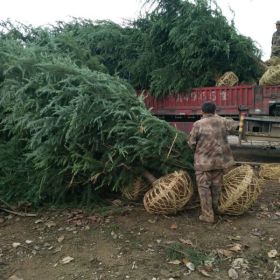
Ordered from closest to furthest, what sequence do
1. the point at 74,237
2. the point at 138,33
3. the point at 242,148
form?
the point at 74,237 < the point at 242,148 < the point at 138,33

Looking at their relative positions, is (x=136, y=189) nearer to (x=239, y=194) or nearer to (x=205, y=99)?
(x=239, y=194)

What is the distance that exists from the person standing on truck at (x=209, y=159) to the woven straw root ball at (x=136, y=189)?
822mm

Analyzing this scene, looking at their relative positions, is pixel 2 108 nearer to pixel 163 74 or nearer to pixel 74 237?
pixel 74 237

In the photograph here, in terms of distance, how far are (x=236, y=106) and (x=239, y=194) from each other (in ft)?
19.9

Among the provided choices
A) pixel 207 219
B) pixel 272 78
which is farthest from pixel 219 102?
pixel 207 219

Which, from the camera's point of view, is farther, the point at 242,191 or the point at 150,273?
the point at 242,191

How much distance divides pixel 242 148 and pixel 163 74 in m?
2.95

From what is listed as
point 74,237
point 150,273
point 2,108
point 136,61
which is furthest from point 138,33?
point 150,273

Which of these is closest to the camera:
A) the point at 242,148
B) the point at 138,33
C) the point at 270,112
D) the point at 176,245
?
the point at 176,245

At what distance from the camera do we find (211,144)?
18.7 feet

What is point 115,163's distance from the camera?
19.2ft

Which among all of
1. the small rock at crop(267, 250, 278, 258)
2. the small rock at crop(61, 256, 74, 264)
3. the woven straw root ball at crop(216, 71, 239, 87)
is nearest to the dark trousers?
the small rock at crop(267, 250, 278, 258)

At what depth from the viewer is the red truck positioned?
995 centimetres

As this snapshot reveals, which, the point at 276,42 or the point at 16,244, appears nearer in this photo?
the point at 16,244
